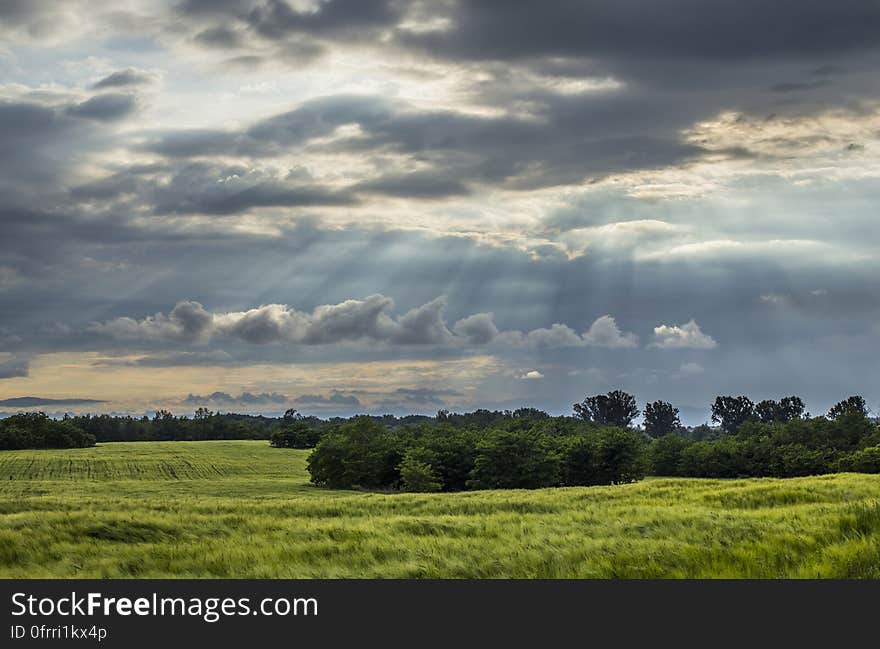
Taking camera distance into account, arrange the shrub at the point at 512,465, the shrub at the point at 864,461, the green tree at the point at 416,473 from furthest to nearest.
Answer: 1. the shrub at the point at 512,465
2. the shrub at the point at 864,461
3. the green tree at the point at 416,473

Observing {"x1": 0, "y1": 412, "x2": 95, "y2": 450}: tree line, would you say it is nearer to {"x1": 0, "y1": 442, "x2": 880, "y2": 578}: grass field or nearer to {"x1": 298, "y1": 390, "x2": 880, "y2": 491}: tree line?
{"x1": 298, "y1": 390, "x2": 880, "y2": 491}: tree line

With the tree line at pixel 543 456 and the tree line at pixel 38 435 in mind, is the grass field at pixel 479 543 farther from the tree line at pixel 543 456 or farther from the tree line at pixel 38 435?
the tree line at pixel 38 435

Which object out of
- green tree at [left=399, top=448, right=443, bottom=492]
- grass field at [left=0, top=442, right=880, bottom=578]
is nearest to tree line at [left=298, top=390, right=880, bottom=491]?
green tree at [left=399, top=448, right=443, bottom=492]

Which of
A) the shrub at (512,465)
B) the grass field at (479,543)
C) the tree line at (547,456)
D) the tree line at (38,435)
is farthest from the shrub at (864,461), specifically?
the tree line at (38,435)

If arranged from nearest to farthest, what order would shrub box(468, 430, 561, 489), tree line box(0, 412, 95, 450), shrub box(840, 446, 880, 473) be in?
shrub box(840, 446, 880, 473) → shrub box(468, 430, 561, 489) → tree line box(0, 412, 95, 450)

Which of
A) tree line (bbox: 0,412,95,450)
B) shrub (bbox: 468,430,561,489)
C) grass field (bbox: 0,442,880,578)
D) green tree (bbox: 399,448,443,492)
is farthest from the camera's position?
tree line (bbox: 0,412,95,450)

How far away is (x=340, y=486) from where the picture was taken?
114312mm

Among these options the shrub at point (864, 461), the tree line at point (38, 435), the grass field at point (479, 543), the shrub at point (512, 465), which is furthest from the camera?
the tree line at point (38, 435)
